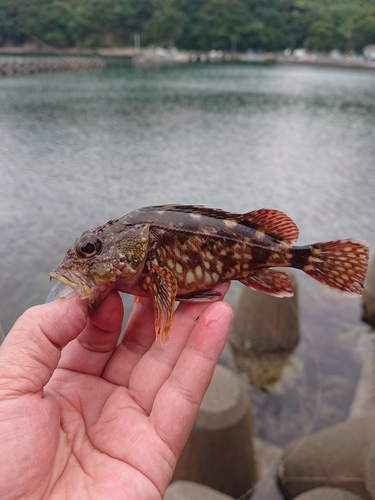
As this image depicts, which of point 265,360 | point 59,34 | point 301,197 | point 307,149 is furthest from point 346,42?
point 265,360

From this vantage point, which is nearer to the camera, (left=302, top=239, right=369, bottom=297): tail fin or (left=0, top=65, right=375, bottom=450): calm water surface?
(left=302, top=239, right=369, bottom=297): tail fin

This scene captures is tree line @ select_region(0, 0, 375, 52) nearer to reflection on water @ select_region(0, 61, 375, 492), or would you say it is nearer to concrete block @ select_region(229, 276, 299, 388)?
reflection on water @ select_region(0, 61, 375, 492)

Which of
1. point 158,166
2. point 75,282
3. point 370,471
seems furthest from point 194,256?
point 158,166

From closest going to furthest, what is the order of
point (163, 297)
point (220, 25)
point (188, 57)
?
point (163, 297) < point (188, 57) < point (220, 25)

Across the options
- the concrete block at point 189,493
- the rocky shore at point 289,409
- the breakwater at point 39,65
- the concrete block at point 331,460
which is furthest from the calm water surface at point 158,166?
the breakwater at point 39,65

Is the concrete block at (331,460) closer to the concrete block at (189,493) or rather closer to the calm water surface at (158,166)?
the concrete block at (189,493)

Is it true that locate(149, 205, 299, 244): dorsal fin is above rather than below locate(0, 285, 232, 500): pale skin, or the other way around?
above

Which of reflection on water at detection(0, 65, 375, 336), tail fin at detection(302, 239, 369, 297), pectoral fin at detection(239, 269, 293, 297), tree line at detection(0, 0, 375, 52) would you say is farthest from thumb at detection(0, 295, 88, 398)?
tree line at detection(0, 0, 375, 52)

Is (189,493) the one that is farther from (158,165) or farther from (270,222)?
(158,165)
